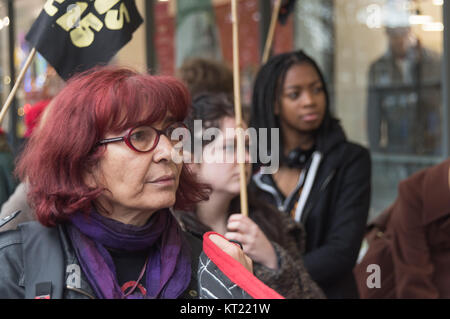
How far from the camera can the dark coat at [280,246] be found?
6.22ft

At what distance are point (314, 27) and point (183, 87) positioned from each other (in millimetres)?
3856

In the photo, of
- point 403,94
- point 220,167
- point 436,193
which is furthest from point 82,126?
point 403,94

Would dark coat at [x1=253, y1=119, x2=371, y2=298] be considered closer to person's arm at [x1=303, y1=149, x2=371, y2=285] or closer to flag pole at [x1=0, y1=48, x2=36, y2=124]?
person's arm at [x1=303, y1=149, x2=371, y2=285]

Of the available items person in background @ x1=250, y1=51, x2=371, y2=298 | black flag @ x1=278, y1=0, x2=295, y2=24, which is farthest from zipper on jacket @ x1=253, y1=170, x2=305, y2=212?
black flag @ x1=278, y1=0, x2=295, y2=24

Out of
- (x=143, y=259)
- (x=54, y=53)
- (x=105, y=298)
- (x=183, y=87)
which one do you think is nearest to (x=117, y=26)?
(x=54, y=53)

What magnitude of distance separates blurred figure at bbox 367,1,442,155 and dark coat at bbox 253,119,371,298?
1.86 metres

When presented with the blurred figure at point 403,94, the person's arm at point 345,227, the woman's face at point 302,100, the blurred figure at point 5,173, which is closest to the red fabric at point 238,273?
the person's arm at point 345,227

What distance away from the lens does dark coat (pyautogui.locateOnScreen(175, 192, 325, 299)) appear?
190 cm

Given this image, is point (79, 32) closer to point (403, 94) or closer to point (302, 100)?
point (302, 100)

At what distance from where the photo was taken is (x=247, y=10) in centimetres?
529

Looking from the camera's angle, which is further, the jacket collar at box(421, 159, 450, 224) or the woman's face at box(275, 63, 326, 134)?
the woman's face at box(275, 63, 326, 134)

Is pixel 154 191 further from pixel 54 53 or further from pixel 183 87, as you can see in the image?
pixel 54 53

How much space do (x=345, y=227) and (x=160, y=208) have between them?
1318mm

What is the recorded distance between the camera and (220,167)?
2.09 metres
